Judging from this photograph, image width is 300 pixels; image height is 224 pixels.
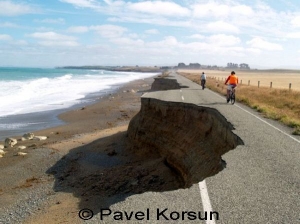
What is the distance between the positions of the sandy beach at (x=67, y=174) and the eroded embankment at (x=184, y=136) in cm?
63

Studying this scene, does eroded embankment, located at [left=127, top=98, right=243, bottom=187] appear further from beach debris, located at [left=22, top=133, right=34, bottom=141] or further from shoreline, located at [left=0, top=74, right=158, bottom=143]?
shoreline, located at [left=0, top=74, right=158, bottom=143]

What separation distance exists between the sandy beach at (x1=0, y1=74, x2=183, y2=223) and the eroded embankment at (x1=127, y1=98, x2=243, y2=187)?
627 millimetres

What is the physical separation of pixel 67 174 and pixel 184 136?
5.35 meters

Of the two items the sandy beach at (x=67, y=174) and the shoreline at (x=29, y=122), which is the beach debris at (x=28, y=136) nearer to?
the sandy beach at (x=67, y=174)

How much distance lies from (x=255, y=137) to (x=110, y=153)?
785 centimetres

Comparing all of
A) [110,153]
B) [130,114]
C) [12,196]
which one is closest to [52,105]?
[130,114]

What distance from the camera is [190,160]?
38.3 feet

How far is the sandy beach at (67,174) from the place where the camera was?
8945 millimetres

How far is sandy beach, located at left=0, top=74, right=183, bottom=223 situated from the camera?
29.3 feet

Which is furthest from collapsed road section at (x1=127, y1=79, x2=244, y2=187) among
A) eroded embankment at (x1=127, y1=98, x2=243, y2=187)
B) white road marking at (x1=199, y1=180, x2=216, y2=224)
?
white road marking at (x1=199, y1=180, x2=216, y2=224)

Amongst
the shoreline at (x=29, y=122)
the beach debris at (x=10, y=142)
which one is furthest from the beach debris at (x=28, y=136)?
the beach debris at (x=10, y=142)

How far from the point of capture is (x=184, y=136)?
13.7 m

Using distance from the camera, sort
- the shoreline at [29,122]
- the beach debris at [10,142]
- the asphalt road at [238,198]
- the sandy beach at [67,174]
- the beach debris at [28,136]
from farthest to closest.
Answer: the shoreline at [29,122]
the beach debris at [28,136]
the beach debris at [10,142]
the sandy beach at [67,174]
the asphalt road at [238,198]

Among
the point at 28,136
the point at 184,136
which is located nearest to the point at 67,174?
the point at 184,136
